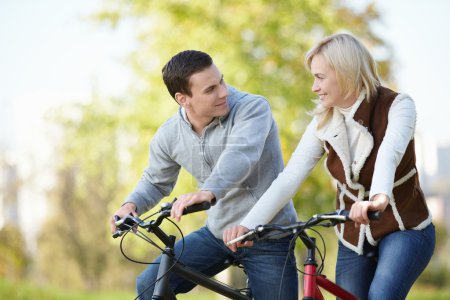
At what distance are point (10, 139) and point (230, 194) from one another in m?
17.2

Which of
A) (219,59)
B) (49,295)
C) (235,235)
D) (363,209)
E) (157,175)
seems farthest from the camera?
(49,295)

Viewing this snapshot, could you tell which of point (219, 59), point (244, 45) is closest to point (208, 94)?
point (219, 59)

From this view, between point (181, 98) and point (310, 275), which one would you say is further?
point (181, 98)

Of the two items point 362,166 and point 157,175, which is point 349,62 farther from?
point 157,175

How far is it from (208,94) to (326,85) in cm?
52

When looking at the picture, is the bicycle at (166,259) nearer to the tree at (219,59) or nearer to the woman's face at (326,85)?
the woman's face at (326,85)

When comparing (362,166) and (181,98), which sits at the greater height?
(181,98)

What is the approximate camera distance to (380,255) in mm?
3135

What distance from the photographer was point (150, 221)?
124 inches

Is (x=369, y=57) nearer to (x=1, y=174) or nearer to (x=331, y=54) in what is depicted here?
(x=331, y=54)

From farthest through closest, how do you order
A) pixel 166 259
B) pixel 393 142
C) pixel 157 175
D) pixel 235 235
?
1. pixel 157 175
2. pixel 166 259
3. pixel 235 235
4. pixel 393 142

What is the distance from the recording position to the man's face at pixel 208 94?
3312 millimetres

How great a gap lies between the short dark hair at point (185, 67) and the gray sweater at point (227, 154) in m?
0.22

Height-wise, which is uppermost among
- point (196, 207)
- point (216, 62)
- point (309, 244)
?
point (216, 62)
